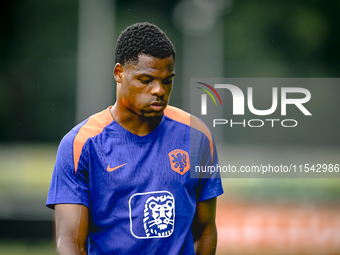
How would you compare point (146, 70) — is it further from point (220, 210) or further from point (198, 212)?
point (220, 210)

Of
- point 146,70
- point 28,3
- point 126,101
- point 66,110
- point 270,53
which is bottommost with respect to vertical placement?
point 126,101

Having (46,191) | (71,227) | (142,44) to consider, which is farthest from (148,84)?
(46,191)

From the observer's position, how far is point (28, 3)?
14.1m

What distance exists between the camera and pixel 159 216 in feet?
5.58

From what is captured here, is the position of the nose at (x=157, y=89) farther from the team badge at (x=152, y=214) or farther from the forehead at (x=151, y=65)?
the team badge at (x=152, y=214)

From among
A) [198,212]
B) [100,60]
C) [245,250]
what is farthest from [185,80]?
[198,212]

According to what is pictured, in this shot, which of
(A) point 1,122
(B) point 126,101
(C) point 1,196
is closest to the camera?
(B) point 126,101

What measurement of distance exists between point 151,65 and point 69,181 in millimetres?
576

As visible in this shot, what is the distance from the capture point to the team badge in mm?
1684

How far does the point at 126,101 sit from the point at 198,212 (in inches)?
24.0

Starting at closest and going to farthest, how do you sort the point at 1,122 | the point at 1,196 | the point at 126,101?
1. the point at 126,101
2. the point at 1,196
3. the point at 1,122

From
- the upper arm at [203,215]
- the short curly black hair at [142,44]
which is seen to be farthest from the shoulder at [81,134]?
the upper arm at [203,215]

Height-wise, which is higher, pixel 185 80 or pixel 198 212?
pixel 185 80

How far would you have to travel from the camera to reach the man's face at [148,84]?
166 centimetres
